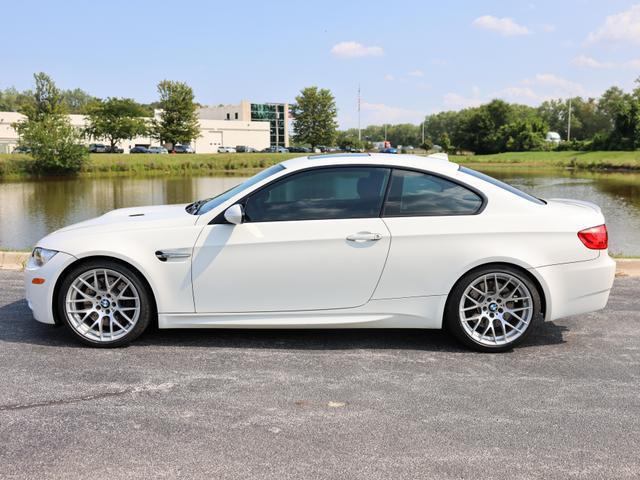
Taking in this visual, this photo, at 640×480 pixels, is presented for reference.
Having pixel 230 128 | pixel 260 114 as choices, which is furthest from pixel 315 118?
pixel 260 114

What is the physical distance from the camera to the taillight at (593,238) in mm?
4832

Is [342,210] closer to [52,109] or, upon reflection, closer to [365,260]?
[365,260]

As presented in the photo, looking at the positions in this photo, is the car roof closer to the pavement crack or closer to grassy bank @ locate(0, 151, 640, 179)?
the pavement crack

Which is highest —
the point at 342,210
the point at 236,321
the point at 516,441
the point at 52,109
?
the point at 52,109

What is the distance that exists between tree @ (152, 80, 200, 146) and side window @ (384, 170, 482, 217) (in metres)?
84.4

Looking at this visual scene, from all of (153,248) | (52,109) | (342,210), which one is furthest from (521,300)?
(52,109)

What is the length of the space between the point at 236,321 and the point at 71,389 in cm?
134

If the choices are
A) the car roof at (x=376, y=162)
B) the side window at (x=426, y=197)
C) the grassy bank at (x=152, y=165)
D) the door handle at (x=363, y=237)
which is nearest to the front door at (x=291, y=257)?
the door handle at (x=363, y=237)

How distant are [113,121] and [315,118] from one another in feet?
120

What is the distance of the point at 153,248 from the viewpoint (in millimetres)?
4746

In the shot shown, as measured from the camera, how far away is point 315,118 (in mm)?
104062

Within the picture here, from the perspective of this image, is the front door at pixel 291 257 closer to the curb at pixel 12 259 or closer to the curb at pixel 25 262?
the curb at pixel 25 262

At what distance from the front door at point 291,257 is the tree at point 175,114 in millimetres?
84293

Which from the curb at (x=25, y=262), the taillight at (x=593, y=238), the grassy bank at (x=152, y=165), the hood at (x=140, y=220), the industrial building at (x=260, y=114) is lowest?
the curb at (x=25, y=262)
